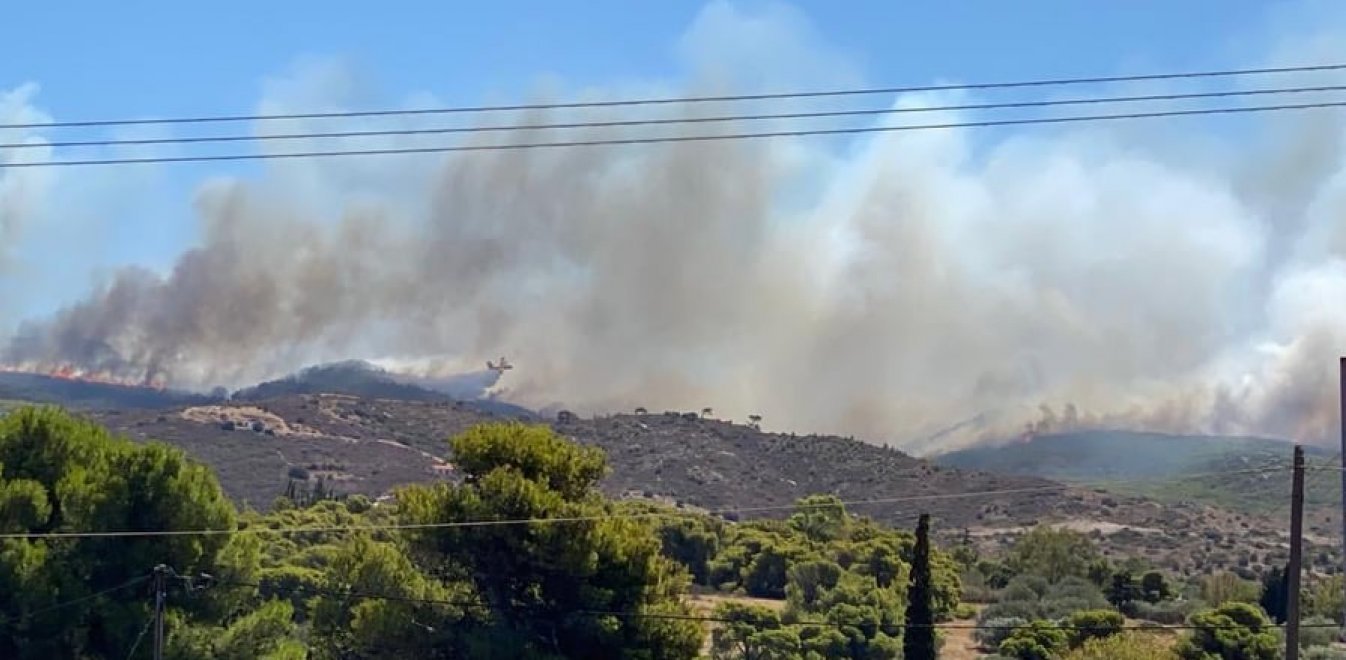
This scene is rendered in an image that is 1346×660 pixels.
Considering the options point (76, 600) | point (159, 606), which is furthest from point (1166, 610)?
point (159, 606)

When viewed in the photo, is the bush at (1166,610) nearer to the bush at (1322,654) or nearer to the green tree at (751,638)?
the bush at (1322,654)

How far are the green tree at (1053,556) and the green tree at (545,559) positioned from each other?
41152mm

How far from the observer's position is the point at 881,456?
148 meters

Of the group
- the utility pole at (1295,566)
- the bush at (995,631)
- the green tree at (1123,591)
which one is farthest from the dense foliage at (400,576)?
the green tree at (1123,591)

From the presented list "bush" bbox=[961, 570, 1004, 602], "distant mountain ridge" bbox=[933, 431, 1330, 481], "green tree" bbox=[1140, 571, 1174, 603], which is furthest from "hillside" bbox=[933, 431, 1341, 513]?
"green tree" bbox=[1140, 571, 1174, 603]

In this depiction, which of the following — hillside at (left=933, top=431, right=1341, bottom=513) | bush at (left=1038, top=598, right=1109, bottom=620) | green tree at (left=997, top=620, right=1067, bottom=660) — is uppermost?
hillside at (left=933, top=431, right=1341, bottom=513)

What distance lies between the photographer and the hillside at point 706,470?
118000 millimetres

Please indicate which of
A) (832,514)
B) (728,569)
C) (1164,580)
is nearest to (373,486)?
(832,514)

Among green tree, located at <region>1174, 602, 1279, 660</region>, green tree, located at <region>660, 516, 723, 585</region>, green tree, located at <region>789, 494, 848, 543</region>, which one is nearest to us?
green tree, located at <region>1174, 602, 1279, 660</region>

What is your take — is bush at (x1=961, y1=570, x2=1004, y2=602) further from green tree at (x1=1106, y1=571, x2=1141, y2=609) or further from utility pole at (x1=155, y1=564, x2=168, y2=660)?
utility pole at (x1=155, y1=564, x2=168, y2=660)

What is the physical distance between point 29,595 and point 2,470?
3801 millimetres

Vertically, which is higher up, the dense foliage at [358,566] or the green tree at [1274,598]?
the green tree at [1274,598]

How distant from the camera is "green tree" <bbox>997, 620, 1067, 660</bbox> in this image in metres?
53.2

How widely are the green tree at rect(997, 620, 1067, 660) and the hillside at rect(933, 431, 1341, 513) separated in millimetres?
72220
